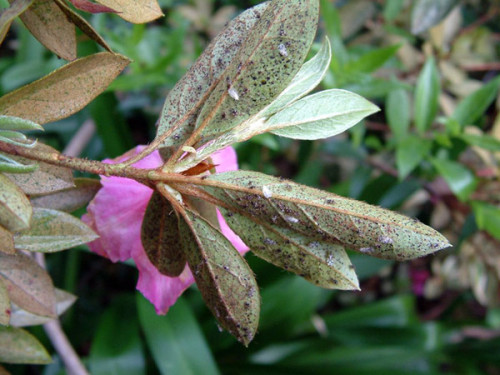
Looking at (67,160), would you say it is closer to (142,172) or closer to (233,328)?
(142,172)

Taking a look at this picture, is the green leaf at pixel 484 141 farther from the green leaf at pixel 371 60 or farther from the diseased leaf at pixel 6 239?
the diseased leaf at pixel 6 239

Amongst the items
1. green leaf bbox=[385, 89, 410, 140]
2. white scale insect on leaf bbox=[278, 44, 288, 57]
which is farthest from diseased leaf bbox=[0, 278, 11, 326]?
green leaf bbox=[385, 89, 410, 140]

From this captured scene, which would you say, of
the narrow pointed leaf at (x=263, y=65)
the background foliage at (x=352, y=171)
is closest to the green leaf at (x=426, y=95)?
the background foliage at (x=352, y=171)

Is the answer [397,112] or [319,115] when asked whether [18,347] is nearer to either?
[319,115]

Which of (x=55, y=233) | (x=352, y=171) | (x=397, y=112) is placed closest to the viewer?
(x=55, y=233)

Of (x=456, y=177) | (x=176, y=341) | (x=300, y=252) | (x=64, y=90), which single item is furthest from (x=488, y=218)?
(x=64, y=90)

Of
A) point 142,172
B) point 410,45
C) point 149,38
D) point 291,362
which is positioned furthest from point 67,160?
point 410,45

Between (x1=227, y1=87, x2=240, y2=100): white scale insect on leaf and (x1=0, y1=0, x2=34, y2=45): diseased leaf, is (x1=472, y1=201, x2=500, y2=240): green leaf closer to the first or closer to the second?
(x1=227, y1=87, x2=240, y2=100): white scale insect on leaf
